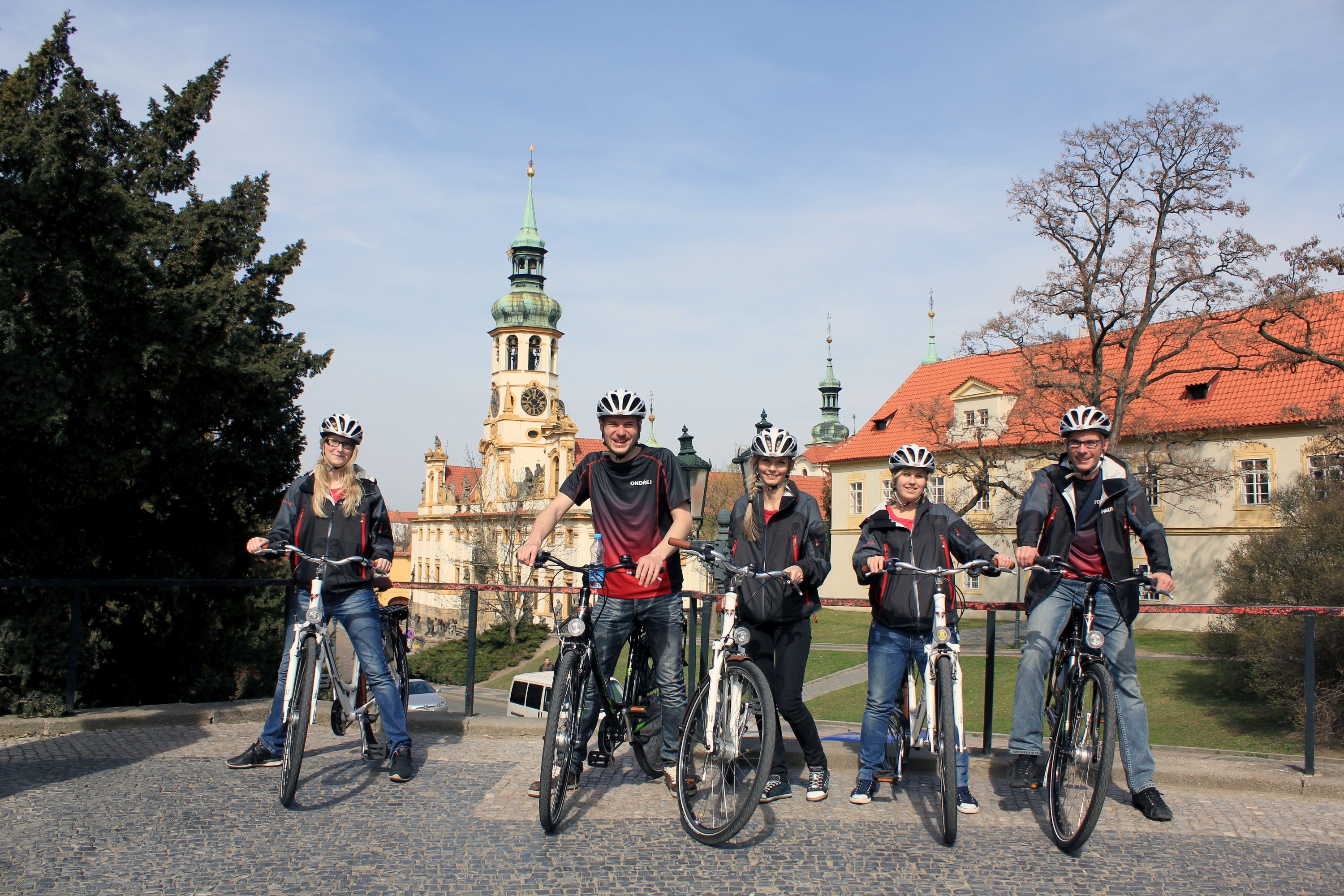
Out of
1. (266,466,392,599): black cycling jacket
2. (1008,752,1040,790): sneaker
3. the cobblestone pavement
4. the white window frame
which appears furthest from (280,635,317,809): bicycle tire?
the white window frame

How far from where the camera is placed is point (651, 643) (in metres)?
5.11

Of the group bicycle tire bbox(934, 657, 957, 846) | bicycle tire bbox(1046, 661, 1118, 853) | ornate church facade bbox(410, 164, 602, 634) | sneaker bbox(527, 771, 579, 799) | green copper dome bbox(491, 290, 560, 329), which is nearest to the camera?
bicycle tire bbox(1046, 661, 1118, 853)

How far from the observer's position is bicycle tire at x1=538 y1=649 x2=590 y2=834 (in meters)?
4.45

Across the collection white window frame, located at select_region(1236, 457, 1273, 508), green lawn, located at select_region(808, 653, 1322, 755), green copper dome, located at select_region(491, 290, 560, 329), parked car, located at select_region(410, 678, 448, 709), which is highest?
green copper dome, located at select_region(491, 290, 560, 329)

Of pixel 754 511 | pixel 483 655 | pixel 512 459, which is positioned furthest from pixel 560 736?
pixel 512 459

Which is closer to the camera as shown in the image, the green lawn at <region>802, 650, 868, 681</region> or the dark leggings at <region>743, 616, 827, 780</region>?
the dark leggings at <region>743, 616, 827, 780</region>

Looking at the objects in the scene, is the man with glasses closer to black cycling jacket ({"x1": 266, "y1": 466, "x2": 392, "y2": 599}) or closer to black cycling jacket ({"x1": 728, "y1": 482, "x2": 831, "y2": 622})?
black cycling jacket ({"x1": 728, "y1": 482, "x2": 831, "y2": 622})

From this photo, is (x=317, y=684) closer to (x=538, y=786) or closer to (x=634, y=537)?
(x=538, y=786)

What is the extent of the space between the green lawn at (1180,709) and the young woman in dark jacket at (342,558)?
1086 centimetres

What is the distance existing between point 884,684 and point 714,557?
1253 mm

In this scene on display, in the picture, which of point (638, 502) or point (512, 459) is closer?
point (638, 502)

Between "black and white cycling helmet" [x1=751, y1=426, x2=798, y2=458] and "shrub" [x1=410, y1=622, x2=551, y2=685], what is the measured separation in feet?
120

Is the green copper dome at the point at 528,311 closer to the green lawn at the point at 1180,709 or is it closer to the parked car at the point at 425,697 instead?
the parked car at the point at 425,697

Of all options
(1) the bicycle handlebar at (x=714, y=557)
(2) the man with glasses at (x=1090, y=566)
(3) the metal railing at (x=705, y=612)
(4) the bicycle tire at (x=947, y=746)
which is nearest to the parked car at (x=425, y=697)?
(3) the metal railing at (x=705, y=612)
